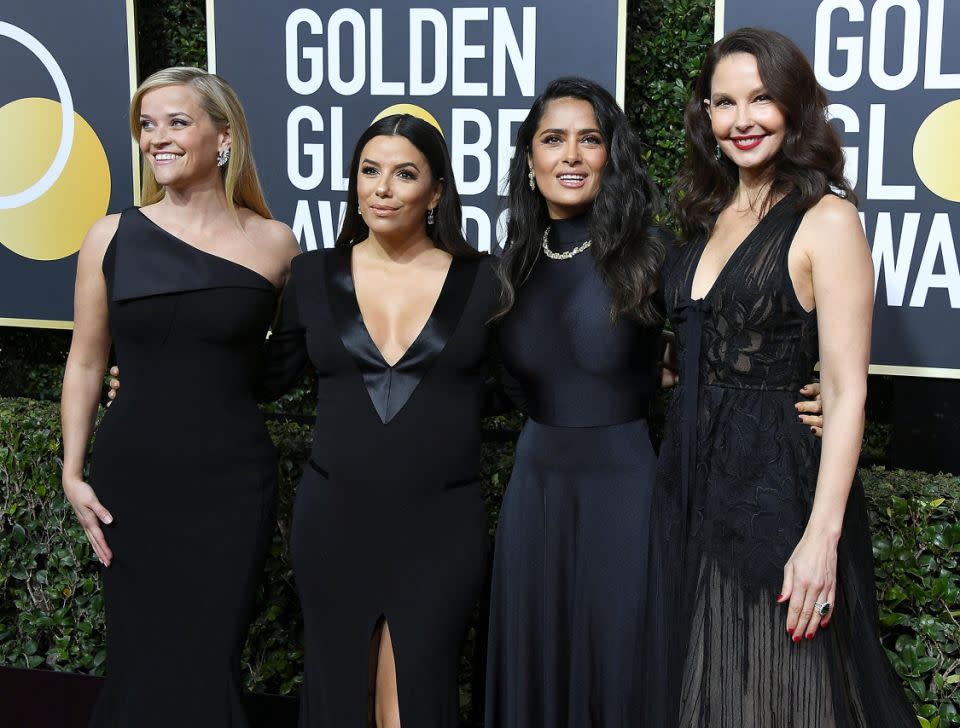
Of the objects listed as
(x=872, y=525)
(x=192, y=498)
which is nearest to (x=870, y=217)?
(x=872, y=525)

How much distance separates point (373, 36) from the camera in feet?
13.0

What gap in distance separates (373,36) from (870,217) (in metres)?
1.93

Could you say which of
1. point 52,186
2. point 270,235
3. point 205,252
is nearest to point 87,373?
point 205,252

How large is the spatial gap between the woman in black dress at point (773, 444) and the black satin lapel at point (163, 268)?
3.94ft

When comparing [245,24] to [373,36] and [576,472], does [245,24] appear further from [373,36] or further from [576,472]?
[576,472]

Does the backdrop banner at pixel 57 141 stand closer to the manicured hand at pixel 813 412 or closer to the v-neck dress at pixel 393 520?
the v-neck dress at pixel 393 520

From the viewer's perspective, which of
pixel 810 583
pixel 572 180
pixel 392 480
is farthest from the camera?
pixel 572 180

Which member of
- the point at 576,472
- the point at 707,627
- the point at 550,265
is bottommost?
the point at 707,627

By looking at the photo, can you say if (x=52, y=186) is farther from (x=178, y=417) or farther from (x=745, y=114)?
(x=745, y=114)

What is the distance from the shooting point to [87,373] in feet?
9.52

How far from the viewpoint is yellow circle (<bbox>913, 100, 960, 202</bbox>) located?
3.41m

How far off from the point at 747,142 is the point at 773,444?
669 millimetres

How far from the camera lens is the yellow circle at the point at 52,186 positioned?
4.34m

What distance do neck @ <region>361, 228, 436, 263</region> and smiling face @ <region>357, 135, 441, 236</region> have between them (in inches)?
2.6
